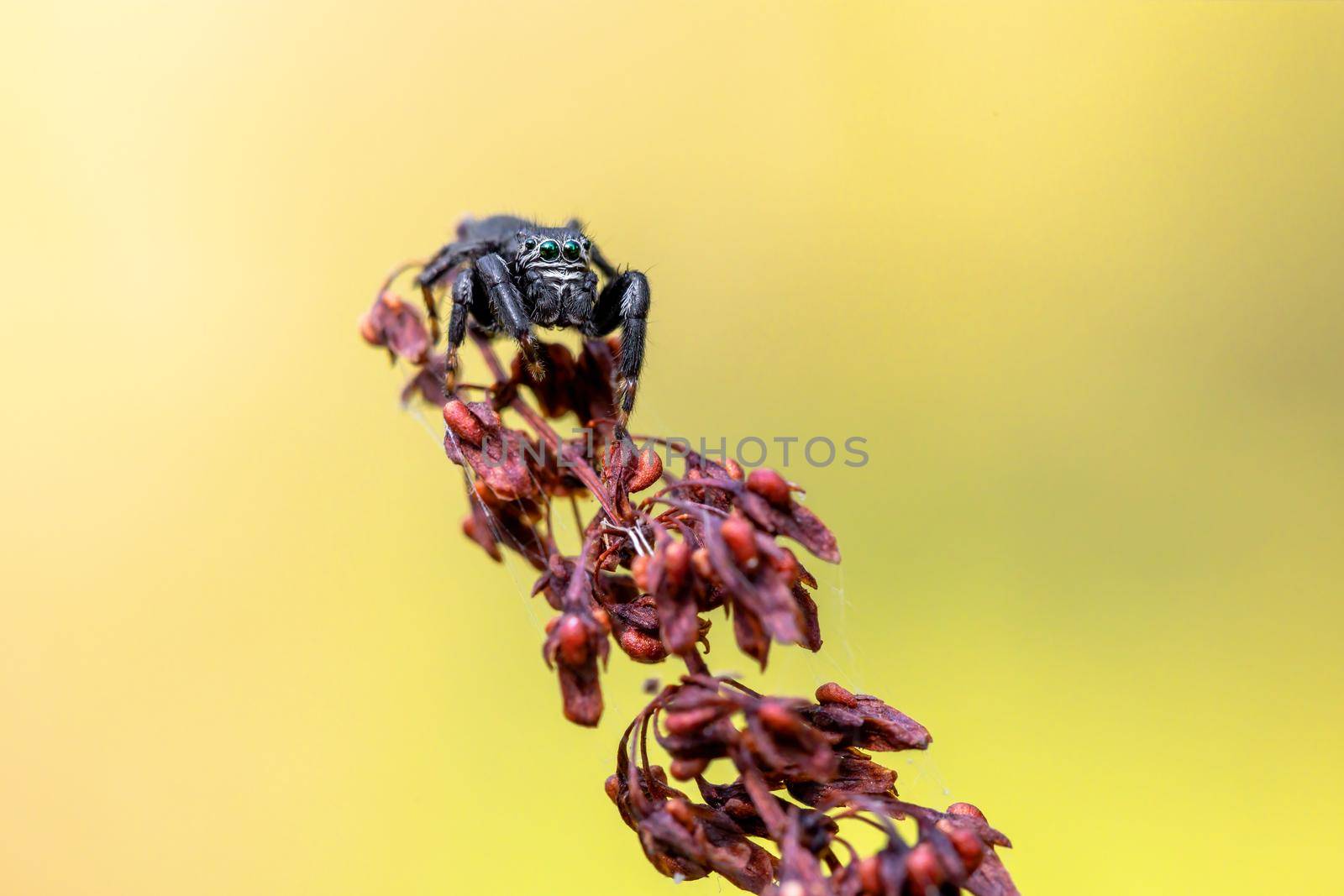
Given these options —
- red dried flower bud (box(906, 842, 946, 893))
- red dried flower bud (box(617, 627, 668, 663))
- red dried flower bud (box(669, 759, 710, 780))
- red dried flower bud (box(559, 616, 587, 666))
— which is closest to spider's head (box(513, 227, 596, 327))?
red dried flower bud (box(617, 627, 668, 663))

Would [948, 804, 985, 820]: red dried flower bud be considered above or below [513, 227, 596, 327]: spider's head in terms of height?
below

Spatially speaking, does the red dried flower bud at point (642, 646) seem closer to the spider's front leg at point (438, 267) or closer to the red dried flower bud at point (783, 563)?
the red dried flower bud at point (783, 563)

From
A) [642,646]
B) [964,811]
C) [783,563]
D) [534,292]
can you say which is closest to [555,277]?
[534,292]

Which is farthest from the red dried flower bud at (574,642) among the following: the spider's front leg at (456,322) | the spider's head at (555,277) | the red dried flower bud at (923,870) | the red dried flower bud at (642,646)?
the spider's head at (555,277)

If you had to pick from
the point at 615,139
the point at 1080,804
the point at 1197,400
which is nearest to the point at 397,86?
Answer: the point at 615,139

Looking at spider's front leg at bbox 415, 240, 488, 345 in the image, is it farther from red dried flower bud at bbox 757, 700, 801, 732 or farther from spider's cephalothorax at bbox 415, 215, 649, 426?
red dried flower bud at bbox 757, 700, 801, 732

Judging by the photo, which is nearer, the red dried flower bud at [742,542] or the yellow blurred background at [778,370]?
the red dried flower bud at [742,542]
